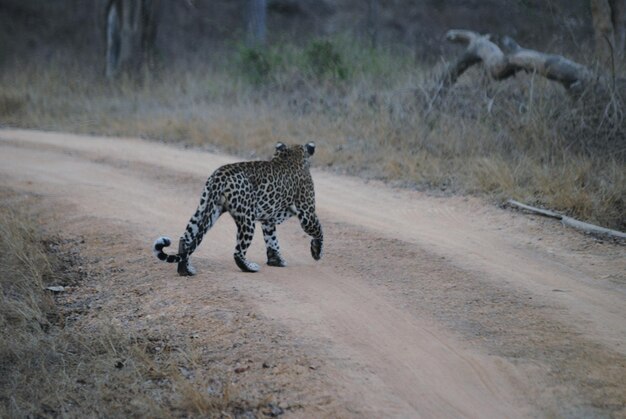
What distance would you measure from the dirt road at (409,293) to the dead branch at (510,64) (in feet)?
11.7

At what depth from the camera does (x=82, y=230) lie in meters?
9.49

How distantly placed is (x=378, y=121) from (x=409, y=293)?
7.28 m

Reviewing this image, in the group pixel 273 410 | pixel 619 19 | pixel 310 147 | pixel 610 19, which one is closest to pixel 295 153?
pixel 310 147

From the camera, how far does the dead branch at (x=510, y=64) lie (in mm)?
12884

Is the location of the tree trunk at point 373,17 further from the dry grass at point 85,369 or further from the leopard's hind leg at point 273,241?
the dry grass at point 85,369

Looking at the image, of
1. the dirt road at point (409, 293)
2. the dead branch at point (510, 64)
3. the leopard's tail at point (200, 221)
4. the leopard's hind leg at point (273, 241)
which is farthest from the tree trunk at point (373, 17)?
the leopard's tail at point (200, 221)

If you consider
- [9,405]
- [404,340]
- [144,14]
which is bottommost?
[9,405]

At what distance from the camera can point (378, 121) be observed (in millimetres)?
14172

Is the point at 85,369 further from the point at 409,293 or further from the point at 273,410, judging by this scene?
the point at 409,293

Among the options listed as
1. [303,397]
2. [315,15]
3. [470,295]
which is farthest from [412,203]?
[315,15]

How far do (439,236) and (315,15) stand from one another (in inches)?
915

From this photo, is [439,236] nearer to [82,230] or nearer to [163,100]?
[82,230]

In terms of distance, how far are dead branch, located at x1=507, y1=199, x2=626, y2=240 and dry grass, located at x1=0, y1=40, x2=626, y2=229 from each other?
269 mm

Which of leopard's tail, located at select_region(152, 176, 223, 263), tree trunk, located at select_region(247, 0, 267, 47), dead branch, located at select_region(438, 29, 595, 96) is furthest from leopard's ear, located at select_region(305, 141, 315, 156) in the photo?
tree trunk, located at select_region(247, 0, 267, 47)
